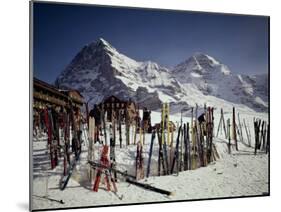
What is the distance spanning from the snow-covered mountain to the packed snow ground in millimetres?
183

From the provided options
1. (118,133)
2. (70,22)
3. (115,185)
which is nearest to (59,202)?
(115,185)

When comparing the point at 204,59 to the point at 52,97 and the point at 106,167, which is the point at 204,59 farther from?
Answer: the point at 52,97

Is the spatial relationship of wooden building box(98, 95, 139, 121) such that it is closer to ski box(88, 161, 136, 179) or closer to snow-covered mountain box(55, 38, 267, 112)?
snow-covered mountain box(55, 38, 267, 112)

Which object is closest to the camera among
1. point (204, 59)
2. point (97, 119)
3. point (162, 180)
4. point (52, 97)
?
point (52, 97)

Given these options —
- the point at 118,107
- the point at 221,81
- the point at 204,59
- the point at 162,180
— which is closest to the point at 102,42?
the point at 118,107

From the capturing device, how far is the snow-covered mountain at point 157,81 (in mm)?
4238

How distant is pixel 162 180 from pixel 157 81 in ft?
3.26

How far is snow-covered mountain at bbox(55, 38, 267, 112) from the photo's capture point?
4238 mm

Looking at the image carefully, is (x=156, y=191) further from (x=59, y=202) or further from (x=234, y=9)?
(x=234, y=9)

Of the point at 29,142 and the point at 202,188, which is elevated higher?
the point at 29,142

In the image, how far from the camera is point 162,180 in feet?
14.4

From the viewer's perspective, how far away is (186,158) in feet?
14.9

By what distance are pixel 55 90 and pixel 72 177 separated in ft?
2.73

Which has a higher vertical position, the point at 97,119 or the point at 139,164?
the point at 97,119
